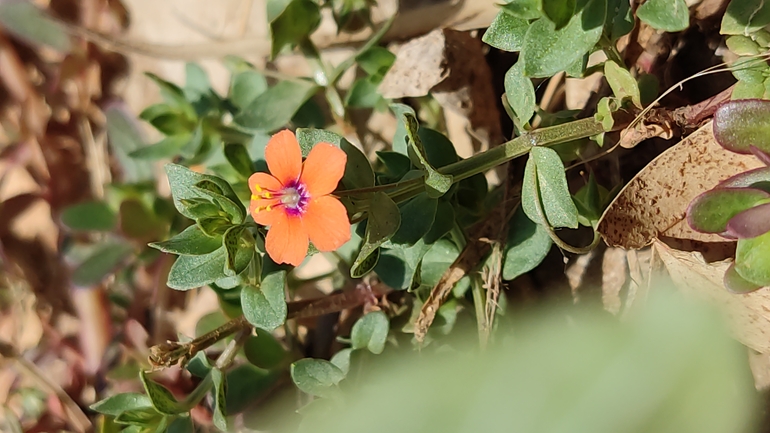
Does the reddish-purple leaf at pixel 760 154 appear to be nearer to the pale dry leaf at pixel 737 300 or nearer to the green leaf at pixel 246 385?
the pale dry leaf at pixel 737 300

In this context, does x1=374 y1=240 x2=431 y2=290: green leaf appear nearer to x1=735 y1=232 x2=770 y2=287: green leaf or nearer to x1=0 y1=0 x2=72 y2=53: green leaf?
x1=735 y1=232 x2=770 y2=287: green leaf

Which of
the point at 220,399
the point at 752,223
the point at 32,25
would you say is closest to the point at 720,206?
the point at 752,223

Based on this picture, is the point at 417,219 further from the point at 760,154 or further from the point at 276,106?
the point at 276,106

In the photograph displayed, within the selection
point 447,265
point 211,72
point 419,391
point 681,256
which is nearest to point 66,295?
point 211,72

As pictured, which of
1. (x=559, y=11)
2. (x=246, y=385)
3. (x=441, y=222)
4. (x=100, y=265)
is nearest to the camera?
(x=559, y=11)

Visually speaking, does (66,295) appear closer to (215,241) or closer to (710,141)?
(215,241)

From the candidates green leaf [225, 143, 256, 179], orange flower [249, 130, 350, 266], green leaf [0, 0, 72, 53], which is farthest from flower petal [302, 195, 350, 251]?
green leaf [0, 0, 72, 53]
